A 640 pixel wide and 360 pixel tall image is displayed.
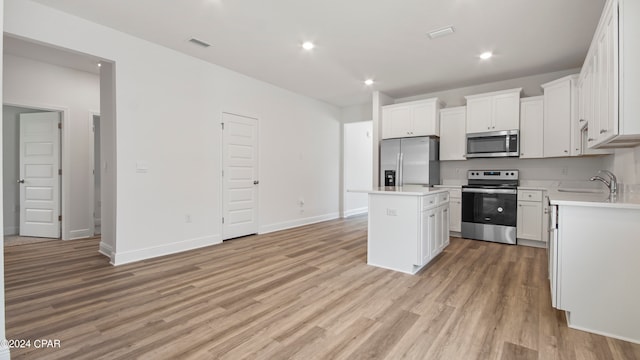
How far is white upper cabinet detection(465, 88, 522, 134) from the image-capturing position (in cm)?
478

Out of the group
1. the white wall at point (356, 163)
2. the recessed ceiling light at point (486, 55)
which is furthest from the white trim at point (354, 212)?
the recessed ceiling light at point (486, 55)

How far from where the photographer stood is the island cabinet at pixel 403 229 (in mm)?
3244

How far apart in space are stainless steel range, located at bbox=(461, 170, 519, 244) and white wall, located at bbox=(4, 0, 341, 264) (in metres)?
3.48

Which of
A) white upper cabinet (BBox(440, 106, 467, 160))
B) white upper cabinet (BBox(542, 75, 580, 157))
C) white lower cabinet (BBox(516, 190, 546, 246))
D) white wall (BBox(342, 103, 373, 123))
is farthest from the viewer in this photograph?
white wall (BBox(342, 103, 373, 123))

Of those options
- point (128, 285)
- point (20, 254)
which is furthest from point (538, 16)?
point (20, 254)

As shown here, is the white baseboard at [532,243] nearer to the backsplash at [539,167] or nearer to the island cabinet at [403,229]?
the backsplash at [539,167]

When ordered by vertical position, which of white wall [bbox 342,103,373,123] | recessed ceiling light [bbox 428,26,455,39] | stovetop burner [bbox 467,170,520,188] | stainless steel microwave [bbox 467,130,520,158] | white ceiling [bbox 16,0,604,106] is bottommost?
stovetop burner [bbox 467,170,520,188]

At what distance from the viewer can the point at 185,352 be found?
1853 mm

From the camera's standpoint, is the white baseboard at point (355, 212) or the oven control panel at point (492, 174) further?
the white baseboard at point (355, 212)

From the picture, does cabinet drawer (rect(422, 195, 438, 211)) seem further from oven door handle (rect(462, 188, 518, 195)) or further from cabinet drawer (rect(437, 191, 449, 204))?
oven door handle (rect(462, 188, 518, 195))

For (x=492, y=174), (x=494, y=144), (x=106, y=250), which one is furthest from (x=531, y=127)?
(x=106, y=250)

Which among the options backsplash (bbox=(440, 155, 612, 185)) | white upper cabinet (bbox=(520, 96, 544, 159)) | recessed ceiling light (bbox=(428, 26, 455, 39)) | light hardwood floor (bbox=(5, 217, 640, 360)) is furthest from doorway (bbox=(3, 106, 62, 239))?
white upper cabinet (bbox=(520, 96, 544, 159))

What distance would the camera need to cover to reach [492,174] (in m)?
5.14

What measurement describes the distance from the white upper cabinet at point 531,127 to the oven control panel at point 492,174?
351mm
